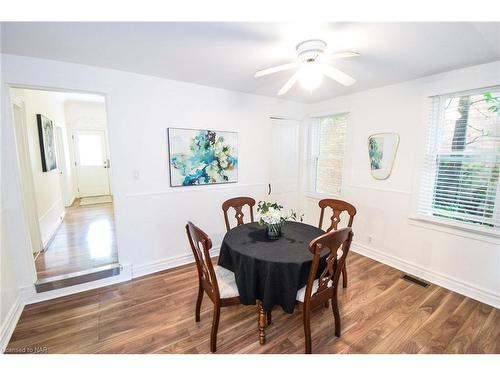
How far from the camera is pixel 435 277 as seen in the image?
8.39ft

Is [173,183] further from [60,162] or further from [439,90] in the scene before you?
[60,162]

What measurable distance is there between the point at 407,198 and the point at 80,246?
4.61 metres

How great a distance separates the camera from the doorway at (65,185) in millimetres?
2705

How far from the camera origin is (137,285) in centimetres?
252

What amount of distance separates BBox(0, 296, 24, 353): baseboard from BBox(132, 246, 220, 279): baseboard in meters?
0.96

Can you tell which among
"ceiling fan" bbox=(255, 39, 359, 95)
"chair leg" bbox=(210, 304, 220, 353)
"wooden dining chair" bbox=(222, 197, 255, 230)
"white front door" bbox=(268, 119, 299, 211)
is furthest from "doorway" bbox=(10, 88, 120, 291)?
"white front door" bbox=(268, 119, 299, 211)

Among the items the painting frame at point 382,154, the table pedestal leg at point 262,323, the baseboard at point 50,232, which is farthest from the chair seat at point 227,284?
the baseboard at point 50,232

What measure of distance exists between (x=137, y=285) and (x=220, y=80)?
2613 mm

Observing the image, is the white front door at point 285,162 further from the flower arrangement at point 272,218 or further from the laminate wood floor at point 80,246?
the laminate wood floor at point 80,246

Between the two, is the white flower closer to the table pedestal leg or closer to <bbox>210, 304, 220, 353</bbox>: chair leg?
the table pedestal leg

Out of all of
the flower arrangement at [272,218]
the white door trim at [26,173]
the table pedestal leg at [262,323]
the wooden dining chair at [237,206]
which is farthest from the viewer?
the white door trim at [26,173]

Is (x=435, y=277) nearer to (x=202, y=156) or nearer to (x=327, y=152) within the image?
(x=327, y=152)

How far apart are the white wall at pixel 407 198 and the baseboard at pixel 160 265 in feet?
8.47

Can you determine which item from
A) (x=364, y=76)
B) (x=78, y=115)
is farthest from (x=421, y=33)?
(x=78, y=115)
